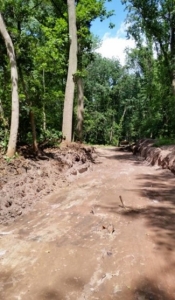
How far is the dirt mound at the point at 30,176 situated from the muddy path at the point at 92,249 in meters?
0.30

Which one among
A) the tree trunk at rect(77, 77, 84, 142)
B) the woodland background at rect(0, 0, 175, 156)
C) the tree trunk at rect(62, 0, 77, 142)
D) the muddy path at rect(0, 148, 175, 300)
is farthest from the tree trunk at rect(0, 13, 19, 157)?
the tree trunk at rect(77, 77, 84, 142)

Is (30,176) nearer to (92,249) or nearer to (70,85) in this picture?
(92,249)

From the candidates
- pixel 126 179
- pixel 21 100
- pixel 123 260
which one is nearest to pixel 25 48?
pixel 21 100

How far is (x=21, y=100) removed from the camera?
973 centimetres

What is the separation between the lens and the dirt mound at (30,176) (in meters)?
5.64

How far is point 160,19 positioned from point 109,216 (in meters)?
15.3

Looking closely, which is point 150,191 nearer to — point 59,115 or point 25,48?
point 25,48

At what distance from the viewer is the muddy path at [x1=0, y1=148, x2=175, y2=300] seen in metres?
2.92

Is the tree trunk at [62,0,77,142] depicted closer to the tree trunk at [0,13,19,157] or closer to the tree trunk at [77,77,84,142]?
the tree trunk at [77,77,84,142]

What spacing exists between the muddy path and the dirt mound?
0.99 feet

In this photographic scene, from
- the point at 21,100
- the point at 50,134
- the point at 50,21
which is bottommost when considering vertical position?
the point at 50,134

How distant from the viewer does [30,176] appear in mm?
6785

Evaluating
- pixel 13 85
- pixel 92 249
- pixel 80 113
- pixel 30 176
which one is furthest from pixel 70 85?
pixel 92 249

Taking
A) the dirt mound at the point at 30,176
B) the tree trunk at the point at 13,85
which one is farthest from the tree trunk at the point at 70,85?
the tree trunk at the point at 13,85
